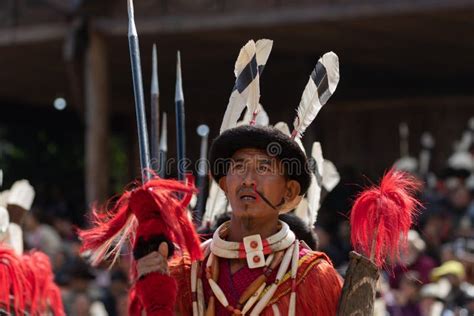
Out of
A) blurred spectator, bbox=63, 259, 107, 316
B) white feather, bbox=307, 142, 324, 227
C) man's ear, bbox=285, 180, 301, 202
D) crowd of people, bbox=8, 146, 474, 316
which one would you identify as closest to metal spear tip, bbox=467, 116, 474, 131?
crowd of people, bbox=8, 146, 474, 316

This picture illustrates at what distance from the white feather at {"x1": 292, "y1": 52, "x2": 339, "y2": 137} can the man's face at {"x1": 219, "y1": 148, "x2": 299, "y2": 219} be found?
0.34 metres

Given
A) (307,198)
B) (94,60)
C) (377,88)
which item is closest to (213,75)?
(377,88)

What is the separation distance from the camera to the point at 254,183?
14.5 ft

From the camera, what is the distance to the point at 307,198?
5887 mm

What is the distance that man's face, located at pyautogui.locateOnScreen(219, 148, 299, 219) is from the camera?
14.5 feet

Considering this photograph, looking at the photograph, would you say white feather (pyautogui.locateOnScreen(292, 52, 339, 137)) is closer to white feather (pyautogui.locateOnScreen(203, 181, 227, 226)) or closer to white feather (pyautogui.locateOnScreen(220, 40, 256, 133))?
white feather (pyautogui.locateOnScreen(220, 40, 256, 133))

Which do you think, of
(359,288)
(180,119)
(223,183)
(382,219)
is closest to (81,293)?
(180,119)

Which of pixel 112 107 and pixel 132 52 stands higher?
pixel 132 52

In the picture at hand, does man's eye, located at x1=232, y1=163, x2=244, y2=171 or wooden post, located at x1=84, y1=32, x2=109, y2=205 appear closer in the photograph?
man's eye, located at x1=232, y1=163, x2=244, y2=171

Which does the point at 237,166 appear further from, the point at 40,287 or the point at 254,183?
the point at 40,287

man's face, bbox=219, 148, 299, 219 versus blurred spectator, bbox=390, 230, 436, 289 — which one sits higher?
man's face, bbox=219, 148, 299, 219

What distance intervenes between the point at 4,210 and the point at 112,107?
12254mm

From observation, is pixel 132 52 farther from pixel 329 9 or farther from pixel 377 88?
pixel 377 88

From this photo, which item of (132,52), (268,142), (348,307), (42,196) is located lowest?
(42,196)
